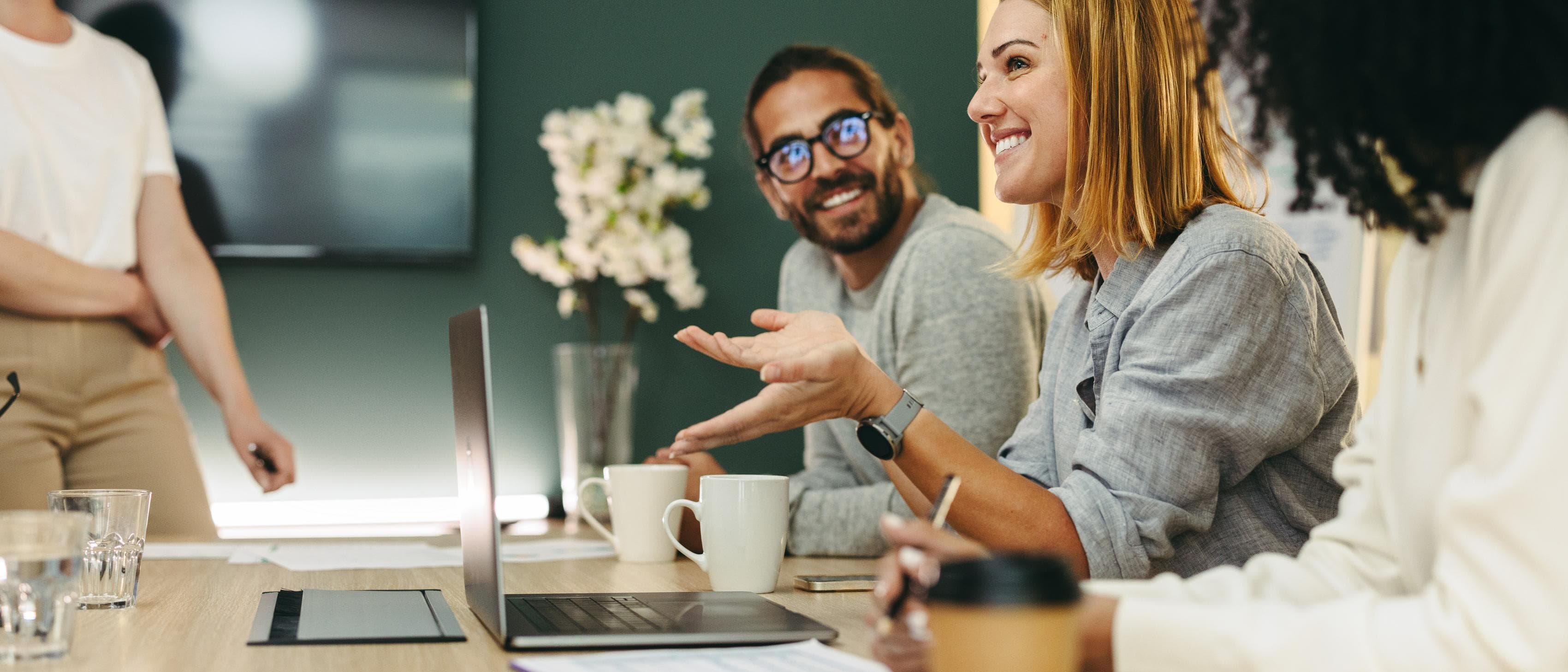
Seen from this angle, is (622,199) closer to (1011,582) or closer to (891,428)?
(891,428)

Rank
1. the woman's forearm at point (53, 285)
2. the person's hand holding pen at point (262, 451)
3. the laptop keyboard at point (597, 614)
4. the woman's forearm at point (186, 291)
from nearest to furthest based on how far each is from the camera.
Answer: the laptop keyboard at point (597, 614), the woman's forearm at point (53, 285), the person's hand holding pen at point (262, 451), the woman's forearm at point (186, 291)

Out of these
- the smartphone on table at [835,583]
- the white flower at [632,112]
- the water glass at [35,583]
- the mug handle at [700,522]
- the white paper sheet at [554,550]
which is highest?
the white flower at [632,112]

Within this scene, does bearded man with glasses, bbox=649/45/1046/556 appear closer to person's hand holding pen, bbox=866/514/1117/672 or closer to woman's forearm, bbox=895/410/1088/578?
woman's forearm, bbox=895/410/1088/578

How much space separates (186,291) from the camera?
7.59ft

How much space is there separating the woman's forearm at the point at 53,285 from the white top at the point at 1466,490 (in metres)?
1.90

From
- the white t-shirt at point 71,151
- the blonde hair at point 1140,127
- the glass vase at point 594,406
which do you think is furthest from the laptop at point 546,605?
the glass vase at point 594,406

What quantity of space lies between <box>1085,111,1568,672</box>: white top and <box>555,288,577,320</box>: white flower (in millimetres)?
2160

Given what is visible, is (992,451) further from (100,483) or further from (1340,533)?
(100,483)

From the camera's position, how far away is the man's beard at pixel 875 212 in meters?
2.07

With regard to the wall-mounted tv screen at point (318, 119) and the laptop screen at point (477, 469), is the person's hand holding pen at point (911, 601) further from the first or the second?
the wall-mounted tv screen at point (318, 119)

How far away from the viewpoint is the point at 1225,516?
1185 millimetres

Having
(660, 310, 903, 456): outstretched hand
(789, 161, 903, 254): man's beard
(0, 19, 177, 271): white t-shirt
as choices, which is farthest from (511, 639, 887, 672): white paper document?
(0, 19, 177, 271): white t-shirt

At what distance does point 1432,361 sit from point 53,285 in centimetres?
206

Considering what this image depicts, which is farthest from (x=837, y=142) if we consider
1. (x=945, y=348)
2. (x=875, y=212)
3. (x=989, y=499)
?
(x=989, y=499)
